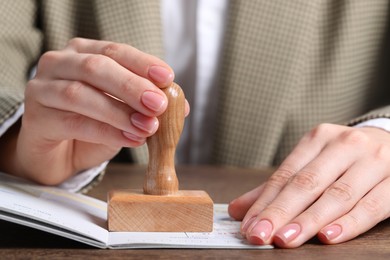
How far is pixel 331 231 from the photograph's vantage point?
0.58m

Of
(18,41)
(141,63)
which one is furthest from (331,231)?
(18,41)

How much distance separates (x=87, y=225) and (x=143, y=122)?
0.34 feet

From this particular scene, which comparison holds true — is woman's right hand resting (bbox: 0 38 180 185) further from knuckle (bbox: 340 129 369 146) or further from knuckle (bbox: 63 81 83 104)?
knuckle (bbox: 340 129 369 146)

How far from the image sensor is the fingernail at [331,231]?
0.58 m

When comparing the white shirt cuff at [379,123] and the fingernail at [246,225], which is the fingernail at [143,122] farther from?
the white shirt cuff at [379,123]

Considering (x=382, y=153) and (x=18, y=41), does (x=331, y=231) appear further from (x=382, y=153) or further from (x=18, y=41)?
(x=18, y=41)

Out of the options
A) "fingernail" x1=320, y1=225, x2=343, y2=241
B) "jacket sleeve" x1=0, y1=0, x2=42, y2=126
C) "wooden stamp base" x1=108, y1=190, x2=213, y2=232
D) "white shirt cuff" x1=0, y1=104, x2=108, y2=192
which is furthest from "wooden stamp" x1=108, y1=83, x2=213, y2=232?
"jacket sleeve" x1=0, y1=0, x2=42, y2=126

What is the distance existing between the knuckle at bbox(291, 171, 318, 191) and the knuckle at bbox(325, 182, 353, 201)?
0.02 metres

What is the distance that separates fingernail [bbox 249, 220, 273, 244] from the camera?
21.7 inches

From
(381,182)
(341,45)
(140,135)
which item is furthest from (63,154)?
(341,45)

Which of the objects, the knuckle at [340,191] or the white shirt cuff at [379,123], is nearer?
the knuckle at [340,191]

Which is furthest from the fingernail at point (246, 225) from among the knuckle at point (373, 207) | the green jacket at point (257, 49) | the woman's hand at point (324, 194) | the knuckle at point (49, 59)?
the green jacket at point (257, 49)

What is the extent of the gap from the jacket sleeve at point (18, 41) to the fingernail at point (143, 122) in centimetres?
47

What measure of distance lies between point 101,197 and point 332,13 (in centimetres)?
60
